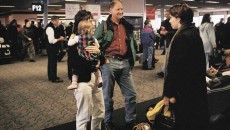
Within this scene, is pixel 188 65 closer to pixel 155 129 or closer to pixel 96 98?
pixel 155 129

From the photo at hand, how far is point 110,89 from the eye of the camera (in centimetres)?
368

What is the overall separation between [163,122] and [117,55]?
1123mm

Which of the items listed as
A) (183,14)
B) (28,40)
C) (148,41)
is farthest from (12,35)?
(183,14)

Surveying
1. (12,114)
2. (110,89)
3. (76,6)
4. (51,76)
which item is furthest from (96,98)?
(76,6)

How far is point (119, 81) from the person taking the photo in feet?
12.4

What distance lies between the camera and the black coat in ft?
7.84

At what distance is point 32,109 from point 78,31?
2.58 m

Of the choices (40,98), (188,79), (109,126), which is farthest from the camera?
(40,98)

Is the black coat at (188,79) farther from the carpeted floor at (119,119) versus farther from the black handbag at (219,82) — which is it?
the carpeted floor at (119,119)

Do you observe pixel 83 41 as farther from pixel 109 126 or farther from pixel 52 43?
pixel 52 43

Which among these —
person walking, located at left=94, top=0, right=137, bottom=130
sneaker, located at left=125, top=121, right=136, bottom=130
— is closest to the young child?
person walking, located at left=94, top=0, right=137, bottom=130

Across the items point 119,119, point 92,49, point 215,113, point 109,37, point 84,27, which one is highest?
point 84,27

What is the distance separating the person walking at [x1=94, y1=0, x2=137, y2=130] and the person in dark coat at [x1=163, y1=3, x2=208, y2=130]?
1242mm

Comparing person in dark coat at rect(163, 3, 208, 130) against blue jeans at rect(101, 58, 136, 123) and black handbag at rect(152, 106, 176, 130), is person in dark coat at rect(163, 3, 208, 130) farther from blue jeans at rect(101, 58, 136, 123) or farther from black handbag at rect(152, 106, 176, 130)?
blue jeans at rect(101, 58, 136, 123)
